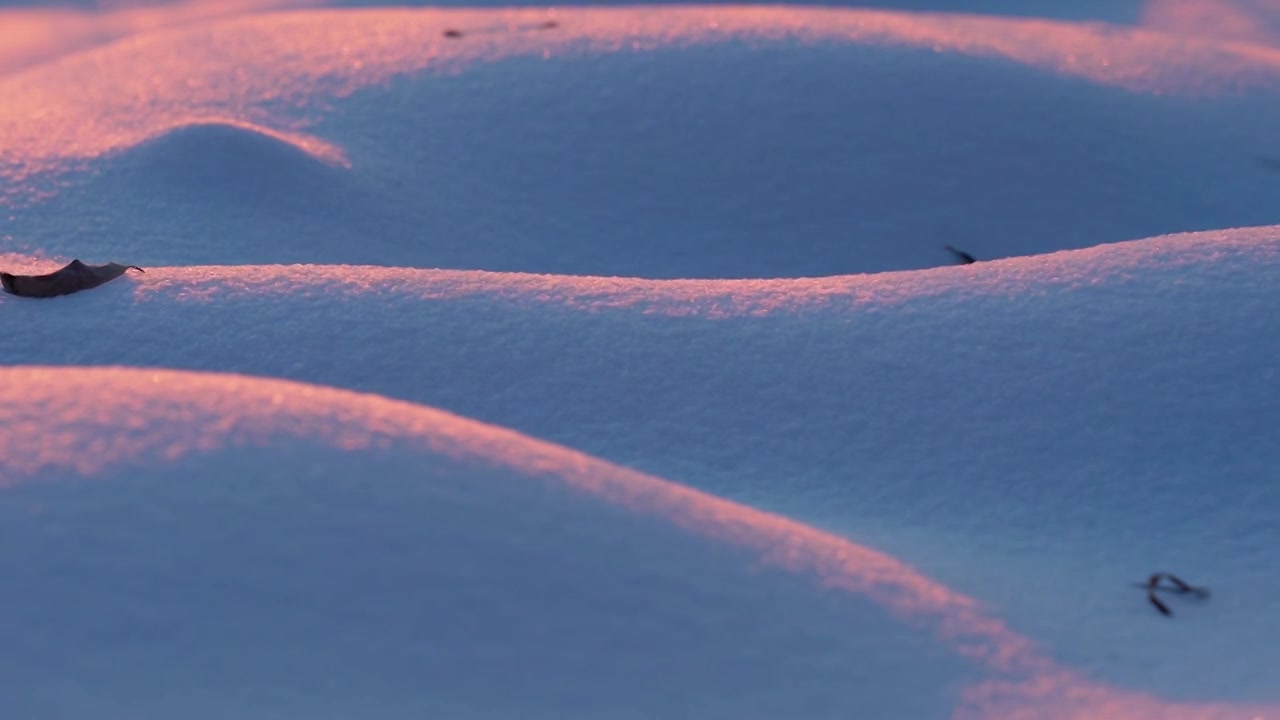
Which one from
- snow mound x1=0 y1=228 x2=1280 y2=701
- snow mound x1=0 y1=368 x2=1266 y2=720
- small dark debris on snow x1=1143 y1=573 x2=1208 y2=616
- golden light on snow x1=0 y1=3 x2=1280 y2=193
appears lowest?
snow mound x1=0 y1=368 x2=1266 y2=720

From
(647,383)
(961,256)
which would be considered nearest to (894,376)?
(647,383)

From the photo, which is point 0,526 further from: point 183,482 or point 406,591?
point 406,591

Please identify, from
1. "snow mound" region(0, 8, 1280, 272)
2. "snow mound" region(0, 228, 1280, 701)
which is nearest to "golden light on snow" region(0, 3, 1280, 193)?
"snow mound" region(0, 8, 1280, 272)

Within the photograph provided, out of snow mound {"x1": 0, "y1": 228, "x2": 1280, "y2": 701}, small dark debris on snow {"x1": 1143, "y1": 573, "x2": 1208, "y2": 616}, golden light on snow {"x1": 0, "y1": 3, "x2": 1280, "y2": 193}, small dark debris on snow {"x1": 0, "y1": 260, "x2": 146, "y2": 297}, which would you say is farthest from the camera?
golden light on snow {"x1": 0, "y1": 3, "x2": 1280, "y2": 193}

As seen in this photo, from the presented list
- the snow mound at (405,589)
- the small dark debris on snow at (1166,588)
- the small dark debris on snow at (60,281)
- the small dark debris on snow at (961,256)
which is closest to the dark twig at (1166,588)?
the small dark debris on snow at (1166,588)

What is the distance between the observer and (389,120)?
2.90 m

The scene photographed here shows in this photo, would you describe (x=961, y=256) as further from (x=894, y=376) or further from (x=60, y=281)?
(x=60, y=281)

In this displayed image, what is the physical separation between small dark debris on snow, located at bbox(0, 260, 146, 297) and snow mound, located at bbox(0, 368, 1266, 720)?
0.59 m

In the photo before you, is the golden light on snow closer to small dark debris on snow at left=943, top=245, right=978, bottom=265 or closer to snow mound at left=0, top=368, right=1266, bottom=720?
small dark debris on snow at left=943, top=245, right=978, bottom=265

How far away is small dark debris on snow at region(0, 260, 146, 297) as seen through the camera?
1867 millimetres

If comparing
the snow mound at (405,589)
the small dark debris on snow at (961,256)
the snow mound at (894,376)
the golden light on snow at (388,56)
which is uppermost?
the golden light on snow at (388,56)

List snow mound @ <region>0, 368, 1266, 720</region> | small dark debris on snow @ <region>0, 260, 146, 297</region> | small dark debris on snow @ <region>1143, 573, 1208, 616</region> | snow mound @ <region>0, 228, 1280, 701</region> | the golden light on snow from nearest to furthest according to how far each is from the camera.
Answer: snow mound @ <region>0, 368, 1266, 720</region>, small dark debris on snow @ <region>1143, 573, 1208, 616</region>, snow mound @ <region>0, 228, 1280, 701</region>, small dark debris on snow @ <region>0, 260, 146, 297</region>, the golden light on snow

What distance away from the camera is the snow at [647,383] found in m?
1.15

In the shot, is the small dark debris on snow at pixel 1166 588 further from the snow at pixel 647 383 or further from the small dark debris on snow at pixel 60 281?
the small dark debris on snow at pixel 60 281
